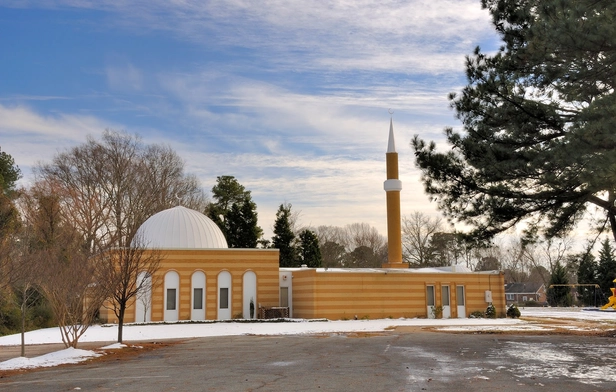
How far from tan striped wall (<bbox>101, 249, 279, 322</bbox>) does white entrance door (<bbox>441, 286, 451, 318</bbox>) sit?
37.1ft

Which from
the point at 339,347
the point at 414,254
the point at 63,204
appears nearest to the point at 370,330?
the point at 339,347

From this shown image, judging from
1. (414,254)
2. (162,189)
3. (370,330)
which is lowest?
(370,330)

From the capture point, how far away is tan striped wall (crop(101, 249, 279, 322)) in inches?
1399


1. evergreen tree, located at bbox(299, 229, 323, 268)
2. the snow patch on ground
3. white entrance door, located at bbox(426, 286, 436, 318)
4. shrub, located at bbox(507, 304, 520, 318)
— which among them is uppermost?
evergreen tree, located at bbox(299, 229, 323, 268)

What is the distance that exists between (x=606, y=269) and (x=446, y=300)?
2533 cm

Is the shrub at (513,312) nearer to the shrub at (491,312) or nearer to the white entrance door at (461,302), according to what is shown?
the shrub at (491,312)

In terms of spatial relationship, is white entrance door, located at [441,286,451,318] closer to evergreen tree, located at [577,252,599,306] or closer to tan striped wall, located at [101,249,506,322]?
tan striped wall, located at [101,249,506,322]

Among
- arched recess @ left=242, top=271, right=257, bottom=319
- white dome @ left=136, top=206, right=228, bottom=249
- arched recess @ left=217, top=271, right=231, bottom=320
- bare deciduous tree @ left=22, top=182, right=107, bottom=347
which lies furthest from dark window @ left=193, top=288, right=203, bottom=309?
bare deciduous tree @ left=22, top=182, right=107, bottom=347

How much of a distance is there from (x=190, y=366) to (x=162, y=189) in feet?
122

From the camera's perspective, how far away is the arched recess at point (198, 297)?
35906mm

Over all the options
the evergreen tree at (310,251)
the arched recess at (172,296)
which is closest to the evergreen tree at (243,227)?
the evergreen tree at (310,251)

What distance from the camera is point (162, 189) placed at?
164 ft

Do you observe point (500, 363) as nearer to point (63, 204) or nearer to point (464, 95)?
point (464, 95)

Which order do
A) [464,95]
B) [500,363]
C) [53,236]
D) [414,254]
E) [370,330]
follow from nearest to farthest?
[500,363]
[464,95]
[370,330]
[53,236]
[414,254]
